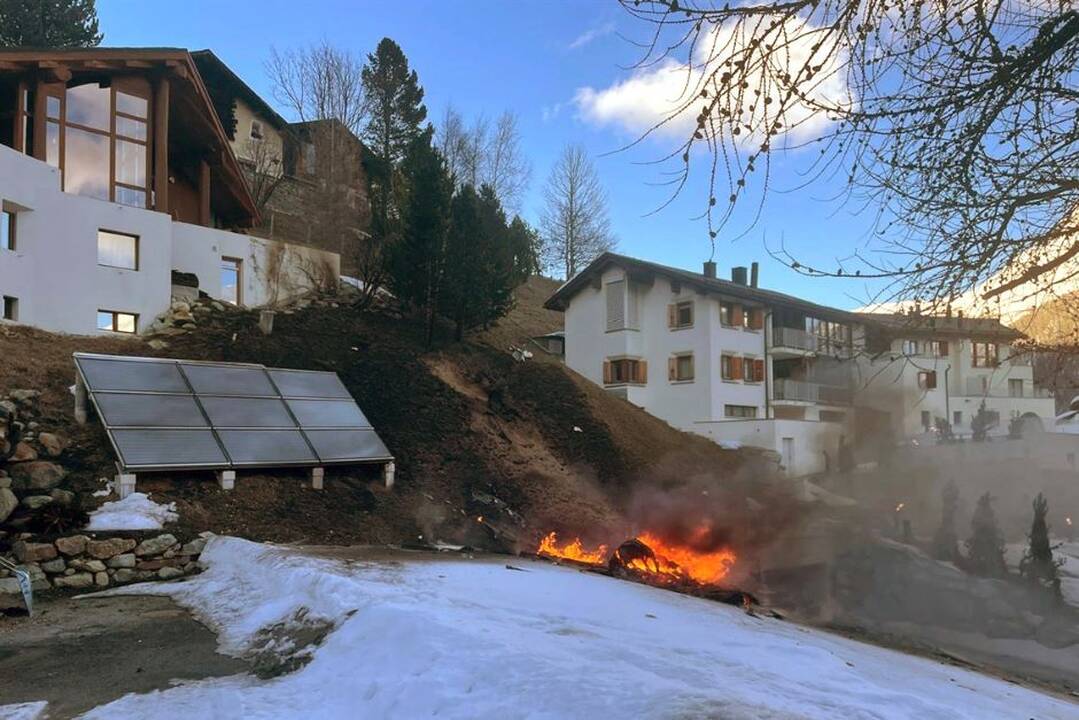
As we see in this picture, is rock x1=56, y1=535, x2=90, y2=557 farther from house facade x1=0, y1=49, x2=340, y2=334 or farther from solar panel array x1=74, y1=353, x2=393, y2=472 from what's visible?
house facade x1=0, y1=49, x2=340, y2=334

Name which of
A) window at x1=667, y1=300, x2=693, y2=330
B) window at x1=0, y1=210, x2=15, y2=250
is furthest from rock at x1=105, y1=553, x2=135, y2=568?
window at x1=667, y1=300, x2=693, y2=330

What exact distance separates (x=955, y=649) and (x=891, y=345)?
1061 centimetres

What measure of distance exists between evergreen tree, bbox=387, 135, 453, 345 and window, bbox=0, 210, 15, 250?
937 cm

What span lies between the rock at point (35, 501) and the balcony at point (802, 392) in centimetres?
3087

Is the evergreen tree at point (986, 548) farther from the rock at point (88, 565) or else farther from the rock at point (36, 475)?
the rock at point (36, 475)

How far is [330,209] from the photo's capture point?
37062 millimetres

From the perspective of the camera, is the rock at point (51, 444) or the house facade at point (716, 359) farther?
the house facade at point (716, 359)

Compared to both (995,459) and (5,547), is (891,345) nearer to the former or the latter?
(5,547)

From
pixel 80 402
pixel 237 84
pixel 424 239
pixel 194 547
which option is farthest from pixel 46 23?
pixel 194 547

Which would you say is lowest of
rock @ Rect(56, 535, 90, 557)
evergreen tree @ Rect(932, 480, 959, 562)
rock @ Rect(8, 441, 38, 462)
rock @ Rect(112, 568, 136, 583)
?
evergreen tree @ Rect(932, 480, 959, 562)

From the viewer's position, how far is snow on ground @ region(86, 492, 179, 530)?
9.75 meters

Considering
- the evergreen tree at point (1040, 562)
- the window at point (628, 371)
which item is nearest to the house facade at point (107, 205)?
the window at point (628, 371)

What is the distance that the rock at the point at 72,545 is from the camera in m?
9.03

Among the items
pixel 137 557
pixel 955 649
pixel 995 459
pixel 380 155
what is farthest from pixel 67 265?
pixel 995 459
